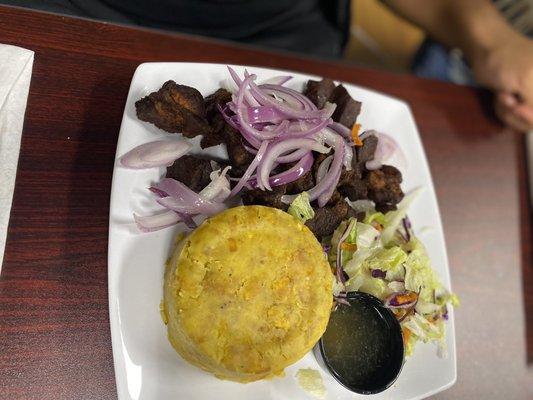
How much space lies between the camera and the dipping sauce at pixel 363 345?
163 centimetres

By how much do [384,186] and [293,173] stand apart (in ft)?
1.47

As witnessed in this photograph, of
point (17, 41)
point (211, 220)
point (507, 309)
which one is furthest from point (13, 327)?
point (507, 309)

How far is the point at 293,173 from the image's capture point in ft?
5.42

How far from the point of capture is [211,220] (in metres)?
1.51

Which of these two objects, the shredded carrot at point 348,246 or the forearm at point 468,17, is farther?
the forearm at point 468,17

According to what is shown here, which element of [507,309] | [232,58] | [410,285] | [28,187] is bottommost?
[507,309]

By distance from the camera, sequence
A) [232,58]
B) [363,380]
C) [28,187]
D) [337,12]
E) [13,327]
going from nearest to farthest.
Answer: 1. [13,327]
2. [28,187]
3. [363,380]
4. [232,58]
5. [337,12]

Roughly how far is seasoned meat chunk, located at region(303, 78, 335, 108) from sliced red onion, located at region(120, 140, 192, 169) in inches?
21.0

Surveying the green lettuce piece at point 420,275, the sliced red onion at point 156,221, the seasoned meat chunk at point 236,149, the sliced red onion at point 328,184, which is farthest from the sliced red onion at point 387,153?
the sliced red onion at point 156,221

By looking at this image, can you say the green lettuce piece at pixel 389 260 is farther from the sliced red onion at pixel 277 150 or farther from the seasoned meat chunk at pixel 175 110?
the seasoned meat chunk at pixel 175 110

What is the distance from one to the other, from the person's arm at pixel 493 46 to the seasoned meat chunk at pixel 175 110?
59.7 inches

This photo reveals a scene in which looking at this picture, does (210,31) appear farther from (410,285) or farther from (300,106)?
(410,285)

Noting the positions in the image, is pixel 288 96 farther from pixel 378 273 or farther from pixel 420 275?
pixel 420 275

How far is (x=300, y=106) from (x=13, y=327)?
1238mm
